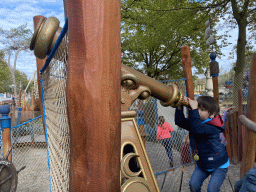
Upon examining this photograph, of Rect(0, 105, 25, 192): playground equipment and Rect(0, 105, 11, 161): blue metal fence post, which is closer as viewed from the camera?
Rect(0, 105, 25, 192): playground equipment

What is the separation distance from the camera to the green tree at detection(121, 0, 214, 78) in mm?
8836

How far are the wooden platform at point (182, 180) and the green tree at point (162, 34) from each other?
6.29 meters

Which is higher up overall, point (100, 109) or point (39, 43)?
point (39, 43)

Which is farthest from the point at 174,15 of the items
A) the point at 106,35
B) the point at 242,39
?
the point at 106,35

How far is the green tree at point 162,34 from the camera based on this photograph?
8836mm

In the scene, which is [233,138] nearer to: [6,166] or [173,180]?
[173,180]

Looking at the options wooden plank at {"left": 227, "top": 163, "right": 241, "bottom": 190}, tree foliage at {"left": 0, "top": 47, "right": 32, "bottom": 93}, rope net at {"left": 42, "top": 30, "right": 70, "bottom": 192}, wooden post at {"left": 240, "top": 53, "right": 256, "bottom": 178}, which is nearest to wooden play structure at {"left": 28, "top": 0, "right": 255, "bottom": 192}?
rope net at {"left": 42, "top": 30, "right": 70, "bottom": 192}

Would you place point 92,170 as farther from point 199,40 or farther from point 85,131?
point 199,40

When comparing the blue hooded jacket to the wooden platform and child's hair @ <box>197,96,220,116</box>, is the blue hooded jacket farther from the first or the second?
the wooden platform

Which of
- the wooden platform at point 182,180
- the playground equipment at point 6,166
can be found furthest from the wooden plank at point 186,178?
the playground equipment at point 6,166

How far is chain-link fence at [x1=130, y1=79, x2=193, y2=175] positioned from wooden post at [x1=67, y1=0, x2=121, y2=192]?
10.1 feet

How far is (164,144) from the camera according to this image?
17.9 feet

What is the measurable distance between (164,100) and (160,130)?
4472 mm

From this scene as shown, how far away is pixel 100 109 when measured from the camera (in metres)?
0.56
